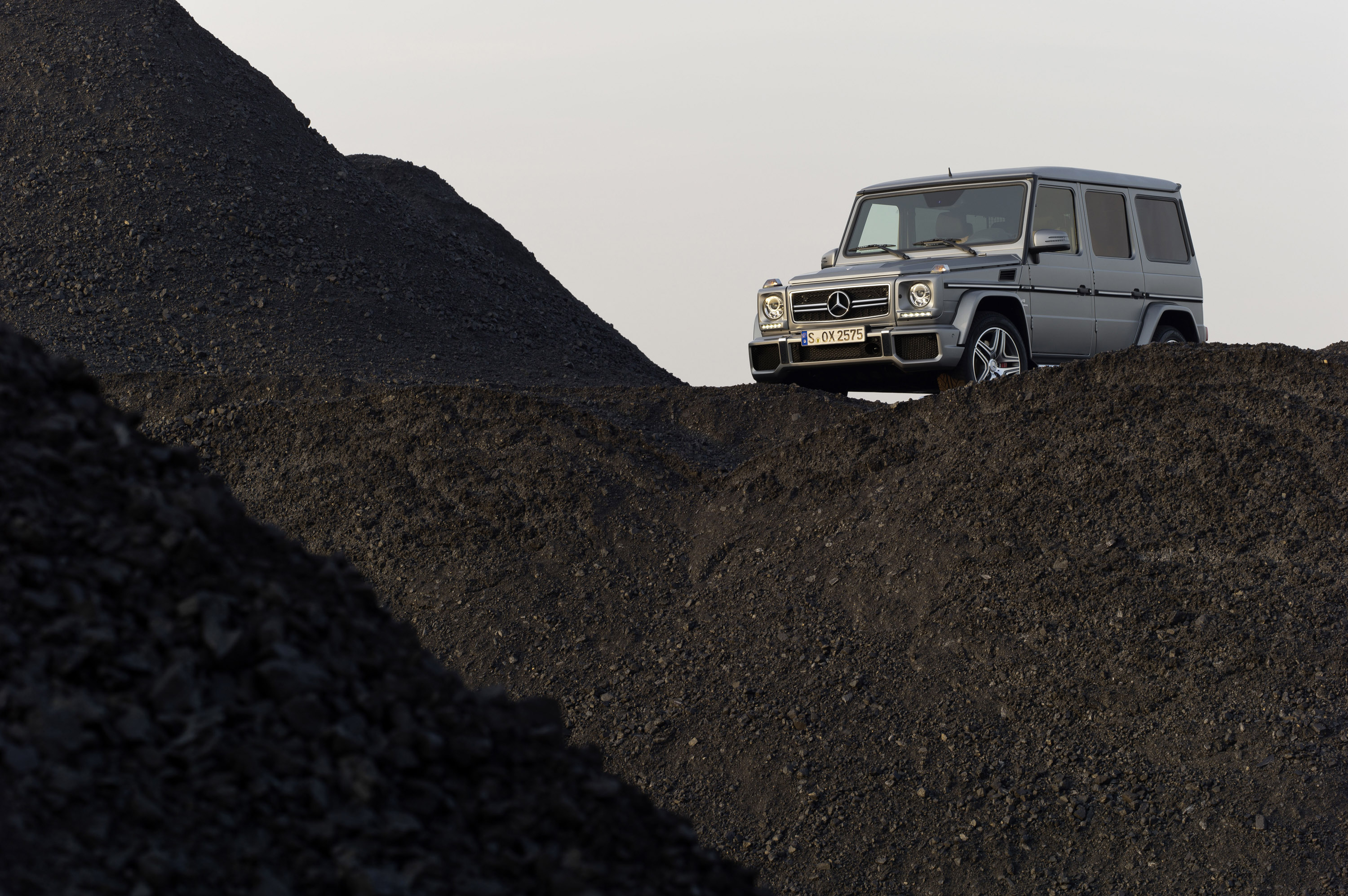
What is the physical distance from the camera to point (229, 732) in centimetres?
298

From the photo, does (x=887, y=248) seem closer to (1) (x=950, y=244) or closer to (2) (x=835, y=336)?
(1) (x=950, y=244)

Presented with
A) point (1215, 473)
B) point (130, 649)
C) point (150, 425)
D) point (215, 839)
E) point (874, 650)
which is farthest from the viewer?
point (150, 425)

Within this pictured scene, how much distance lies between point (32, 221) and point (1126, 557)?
17.9 meters

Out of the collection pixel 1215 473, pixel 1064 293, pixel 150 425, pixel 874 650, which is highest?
pixel 1064 293

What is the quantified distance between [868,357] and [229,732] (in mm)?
8677

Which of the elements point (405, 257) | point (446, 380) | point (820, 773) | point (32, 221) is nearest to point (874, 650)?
point (820, 773)

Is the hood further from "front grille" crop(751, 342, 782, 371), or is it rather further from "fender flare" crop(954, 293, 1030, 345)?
"front grille" crop(751, 342, 782, 371)

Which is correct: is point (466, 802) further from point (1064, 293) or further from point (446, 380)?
point (446, 380)

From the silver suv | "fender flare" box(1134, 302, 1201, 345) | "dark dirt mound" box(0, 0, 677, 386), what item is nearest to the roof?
the silver suv

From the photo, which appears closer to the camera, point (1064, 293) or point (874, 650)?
point (874, 650)

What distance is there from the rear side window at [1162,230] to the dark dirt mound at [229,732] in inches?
415

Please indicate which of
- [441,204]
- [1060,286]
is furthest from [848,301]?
[441,204]

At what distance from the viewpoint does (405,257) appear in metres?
20.9

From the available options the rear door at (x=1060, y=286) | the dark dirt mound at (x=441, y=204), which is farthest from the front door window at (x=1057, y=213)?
the dark dirt mound at (x=441, y=204)
